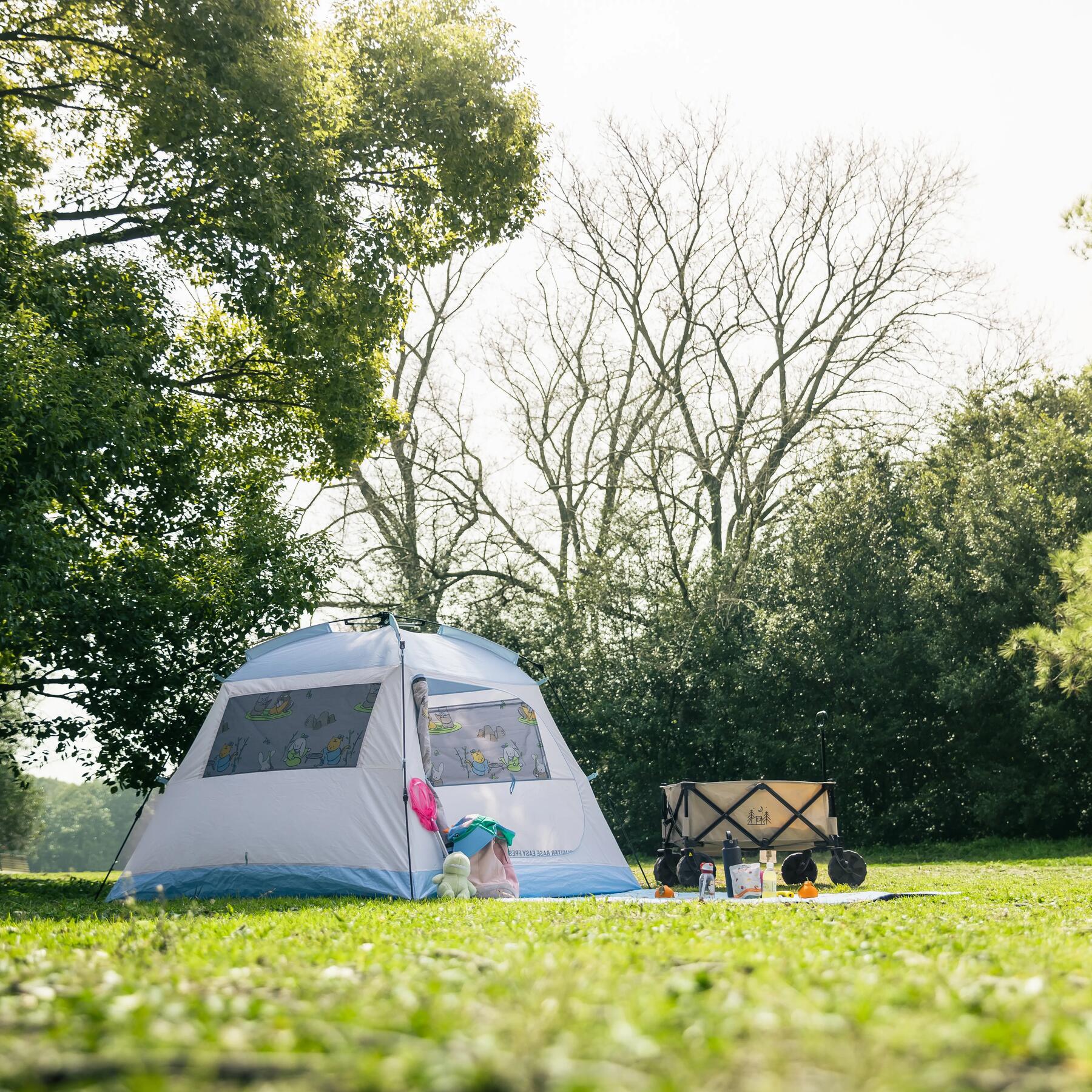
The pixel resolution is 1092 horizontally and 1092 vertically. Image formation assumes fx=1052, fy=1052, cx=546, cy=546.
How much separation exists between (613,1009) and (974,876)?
30.7 feet

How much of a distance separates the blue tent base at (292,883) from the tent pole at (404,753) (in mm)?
79

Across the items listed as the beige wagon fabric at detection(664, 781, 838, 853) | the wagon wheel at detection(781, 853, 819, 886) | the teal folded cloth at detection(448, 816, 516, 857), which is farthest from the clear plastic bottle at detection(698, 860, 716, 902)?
the wagon wheel at detection(781, 853, 819, 886)

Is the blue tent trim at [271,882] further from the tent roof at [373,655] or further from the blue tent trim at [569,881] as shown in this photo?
the tent roof at [373,655]

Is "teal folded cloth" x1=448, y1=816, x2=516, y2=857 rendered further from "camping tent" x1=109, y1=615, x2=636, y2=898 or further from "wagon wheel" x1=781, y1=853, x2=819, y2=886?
"wagon wheel" x1=781, y1=853, x2=819, y2=886

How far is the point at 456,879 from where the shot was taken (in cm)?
773

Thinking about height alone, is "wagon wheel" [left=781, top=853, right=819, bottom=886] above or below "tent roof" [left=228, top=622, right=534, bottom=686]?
below

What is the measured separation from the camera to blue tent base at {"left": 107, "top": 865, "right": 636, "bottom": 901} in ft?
25.8

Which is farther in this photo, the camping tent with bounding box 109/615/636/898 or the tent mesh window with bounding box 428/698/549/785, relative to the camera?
the tent mesh window with bounding box 428/698/549/785

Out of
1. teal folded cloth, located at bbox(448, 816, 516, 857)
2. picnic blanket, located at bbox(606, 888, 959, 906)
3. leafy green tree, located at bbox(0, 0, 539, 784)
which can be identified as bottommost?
picnic blanket, located at bbox(606, 888, 959, 906)

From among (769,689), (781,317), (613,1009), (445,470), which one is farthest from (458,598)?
(613,1009)

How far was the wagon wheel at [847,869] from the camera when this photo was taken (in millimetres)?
9180

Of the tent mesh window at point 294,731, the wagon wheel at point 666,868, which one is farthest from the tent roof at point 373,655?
the wagon wheel at point 666,868

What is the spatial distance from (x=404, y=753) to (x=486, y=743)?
195cm

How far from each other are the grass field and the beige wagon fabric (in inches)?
189
